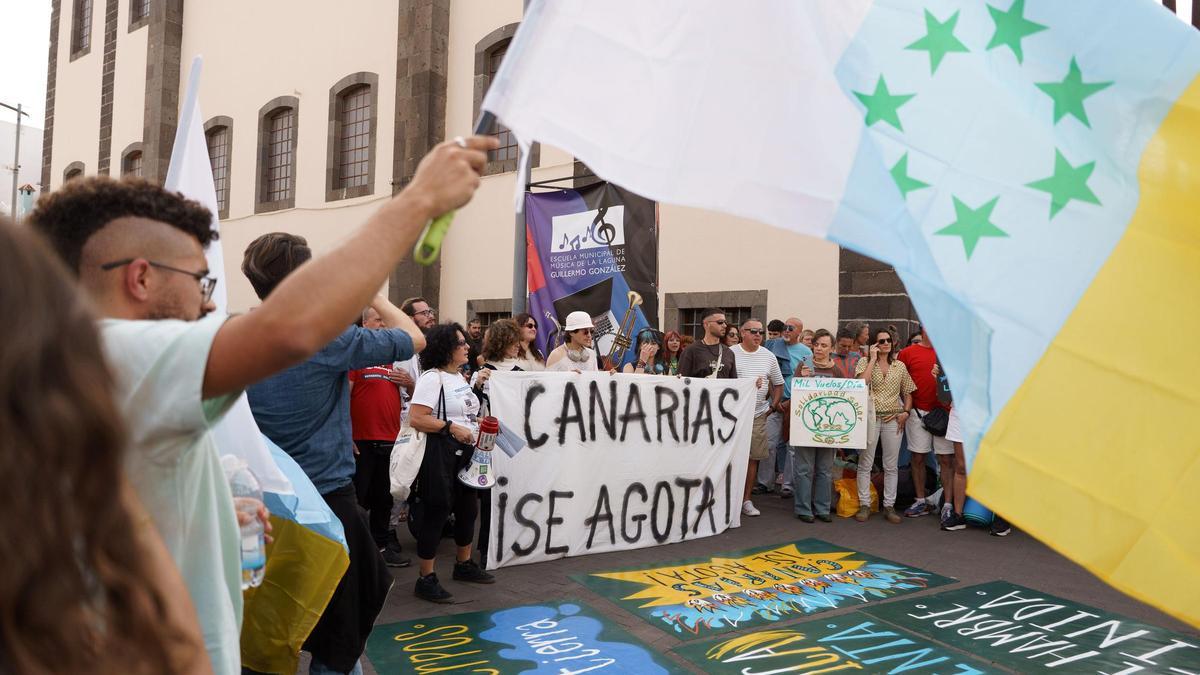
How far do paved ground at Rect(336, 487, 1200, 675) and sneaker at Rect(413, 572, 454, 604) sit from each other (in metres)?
0.05

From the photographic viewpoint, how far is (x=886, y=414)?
313 inches

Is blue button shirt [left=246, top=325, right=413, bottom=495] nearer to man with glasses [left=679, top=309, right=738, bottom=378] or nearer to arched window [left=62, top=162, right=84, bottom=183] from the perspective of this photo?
man with glasses [left=679, top=309, right=738, bottom=378]

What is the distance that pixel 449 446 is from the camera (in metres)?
5.18

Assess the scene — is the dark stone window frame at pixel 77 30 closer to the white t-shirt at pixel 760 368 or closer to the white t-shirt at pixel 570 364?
the white t-shirt at pixel 570 364

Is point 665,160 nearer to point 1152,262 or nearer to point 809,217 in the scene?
A: point 809,217

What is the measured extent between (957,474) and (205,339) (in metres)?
7.77

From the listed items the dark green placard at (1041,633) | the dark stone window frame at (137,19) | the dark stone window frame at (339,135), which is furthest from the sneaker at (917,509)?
the dark stone window frame at (137,19)

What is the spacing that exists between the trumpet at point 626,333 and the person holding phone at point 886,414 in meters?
2.35

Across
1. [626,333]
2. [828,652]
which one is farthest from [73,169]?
[828,652]

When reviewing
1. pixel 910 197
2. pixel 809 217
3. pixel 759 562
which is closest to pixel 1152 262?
Result: pixel 910 197

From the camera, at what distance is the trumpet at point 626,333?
334 inches

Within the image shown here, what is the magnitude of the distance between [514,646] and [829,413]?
4447mm

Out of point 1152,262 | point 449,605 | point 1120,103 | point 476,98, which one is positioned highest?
point 476,98

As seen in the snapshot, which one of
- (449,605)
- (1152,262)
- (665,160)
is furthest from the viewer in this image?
(449,605)
